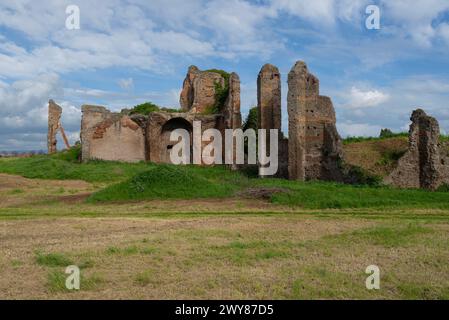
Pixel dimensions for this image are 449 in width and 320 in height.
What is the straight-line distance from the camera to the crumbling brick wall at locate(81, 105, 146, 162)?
30984 millimetres

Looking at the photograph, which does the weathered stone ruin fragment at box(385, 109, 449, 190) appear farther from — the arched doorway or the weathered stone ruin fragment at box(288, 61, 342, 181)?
the arched doorway

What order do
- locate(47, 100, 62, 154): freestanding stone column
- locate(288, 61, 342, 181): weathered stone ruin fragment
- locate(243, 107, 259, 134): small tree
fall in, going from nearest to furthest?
locate(288, 61, 342, 181): weathered stone ruin fragment → locate(243, 107, 259, 134): small tree → locate(47, 100, 62, 154): freestanding stone column

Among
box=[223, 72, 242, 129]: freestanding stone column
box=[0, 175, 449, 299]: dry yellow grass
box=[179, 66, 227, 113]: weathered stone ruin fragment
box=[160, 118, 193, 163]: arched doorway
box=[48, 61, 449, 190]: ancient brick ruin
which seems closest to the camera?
box=[0, 175, 449, 299]: dry yellow grass

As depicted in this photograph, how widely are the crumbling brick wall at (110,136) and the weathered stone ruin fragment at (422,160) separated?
58.0ft

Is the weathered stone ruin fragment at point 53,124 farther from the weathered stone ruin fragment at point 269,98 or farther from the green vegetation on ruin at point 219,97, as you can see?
the weathered stone ruin fragment at point 269,98

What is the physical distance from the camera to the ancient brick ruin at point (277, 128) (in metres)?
21.2

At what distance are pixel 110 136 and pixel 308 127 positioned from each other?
14.0m

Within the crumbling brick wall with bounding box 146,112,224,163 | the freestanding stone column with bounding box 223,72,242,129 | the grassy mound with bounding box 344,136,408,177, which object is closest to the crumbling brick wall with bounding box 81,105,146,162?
the crumbling brick wall with bounding box 146,112,224,163

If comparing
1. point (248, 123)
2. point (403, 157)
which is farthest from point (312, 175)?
point (248, 123)

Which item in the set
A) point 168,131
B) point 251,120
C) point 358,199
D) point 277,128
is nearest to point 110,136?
point 168,131

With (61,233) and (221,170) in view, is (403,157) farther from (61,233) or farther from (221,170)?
(61,233)

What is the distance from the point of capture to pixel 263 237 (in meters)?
10.0

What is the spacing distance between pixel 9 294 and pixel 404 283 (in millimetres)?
5159

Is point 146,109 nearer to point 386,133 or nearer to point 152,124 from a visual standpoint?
point 152,124
